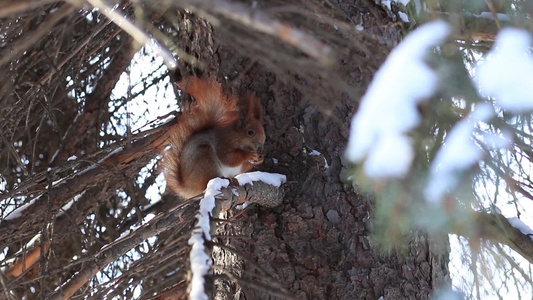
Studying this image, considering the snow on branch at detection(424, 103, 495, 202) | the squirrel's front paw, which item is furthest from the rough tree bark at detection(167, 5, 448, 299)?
the snow on branch at detection(424, 103, 495, 202)

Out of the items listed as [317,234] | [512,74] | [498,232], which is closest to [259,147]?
[317,234]

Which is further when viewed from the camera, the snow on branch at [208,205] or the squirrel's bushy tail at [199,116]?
the squirrel's bushy tail at [199,116]

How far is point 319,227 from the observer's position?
188 cm

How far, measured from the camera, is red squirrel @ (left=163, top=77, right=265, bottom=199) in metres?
2.14

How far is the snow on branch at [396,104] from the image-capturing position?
1.12 metres

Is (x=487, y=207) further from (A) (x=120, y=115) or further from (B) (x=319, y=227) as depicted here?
(A) (x=120, y=115)

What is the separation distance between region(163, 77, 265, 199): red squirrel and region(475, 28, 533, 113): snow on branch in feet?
2.95

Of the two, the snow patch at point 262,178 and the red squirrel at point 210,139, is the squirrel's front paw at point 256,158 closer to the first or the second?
the red squirrel at point 210,139

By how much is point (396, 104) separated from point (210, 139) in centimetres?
134

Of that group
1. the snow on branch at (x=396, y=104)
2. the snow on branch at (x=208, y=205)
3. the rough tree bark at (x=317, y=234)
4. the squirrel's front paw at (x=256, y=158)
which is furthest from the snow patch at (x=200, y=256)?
the squirrel's front paw at (x=256, y=158)

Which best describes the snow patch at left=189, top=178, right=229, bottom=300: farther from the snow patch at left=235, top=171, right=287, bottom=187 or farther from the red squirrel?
the red squirrel

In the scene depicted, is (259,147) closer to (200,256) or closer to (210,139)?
(210,139)

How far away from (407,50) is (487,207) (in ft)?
2.25

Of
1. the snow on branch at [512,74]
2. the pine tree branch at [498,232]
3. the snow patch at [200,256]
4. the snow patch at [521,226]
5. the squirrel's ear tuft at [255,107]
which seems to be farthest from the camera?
the squirrel's ear tuft at [255,107]
